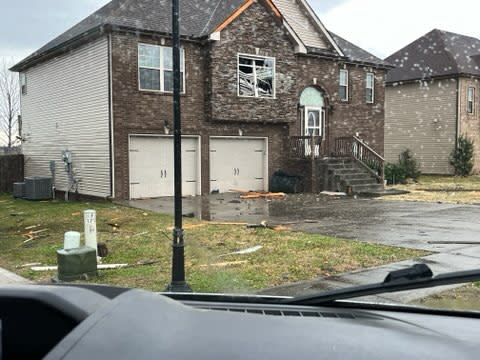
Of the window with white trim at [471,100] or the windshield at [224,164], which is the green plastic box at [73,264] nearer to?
the windshield at [224,164]

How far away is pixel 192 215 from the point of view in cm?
1444

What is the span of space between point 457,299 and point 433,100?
28700mm

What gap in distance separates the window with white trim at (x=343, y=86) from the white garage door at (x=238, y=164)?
17.4ft

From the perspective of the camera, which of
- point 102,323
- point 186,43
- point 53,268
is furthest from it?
point 186,43

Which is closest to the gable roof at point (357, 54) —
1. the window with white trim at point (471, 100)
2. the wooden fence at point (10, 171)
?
the window with white trim at point (471, 100)

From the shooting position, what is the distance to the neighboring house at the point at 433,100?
104ft

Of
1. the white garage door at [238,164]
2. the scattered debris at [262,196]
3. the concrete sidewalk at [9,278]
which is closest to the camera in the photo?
the concrete sidewalk at [9,278]

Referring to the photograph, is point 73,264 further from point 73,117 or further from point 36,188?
point 73,117

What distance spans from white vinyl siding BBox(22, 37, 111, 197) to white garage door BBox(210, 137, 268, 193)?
14.3 ft

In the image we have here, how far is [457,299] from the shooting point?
238 inches

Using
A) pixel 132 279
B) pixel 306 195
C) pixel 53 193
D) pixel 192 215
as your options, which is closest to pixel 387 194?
pixel 306 195

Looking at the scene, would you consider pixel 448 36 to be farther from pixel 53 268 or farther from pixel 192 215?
pixel 53 268

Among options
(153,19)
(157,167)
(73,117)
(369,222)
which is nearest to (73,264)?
(369,222)

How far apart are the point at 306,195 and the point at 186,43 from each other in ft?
23.8
